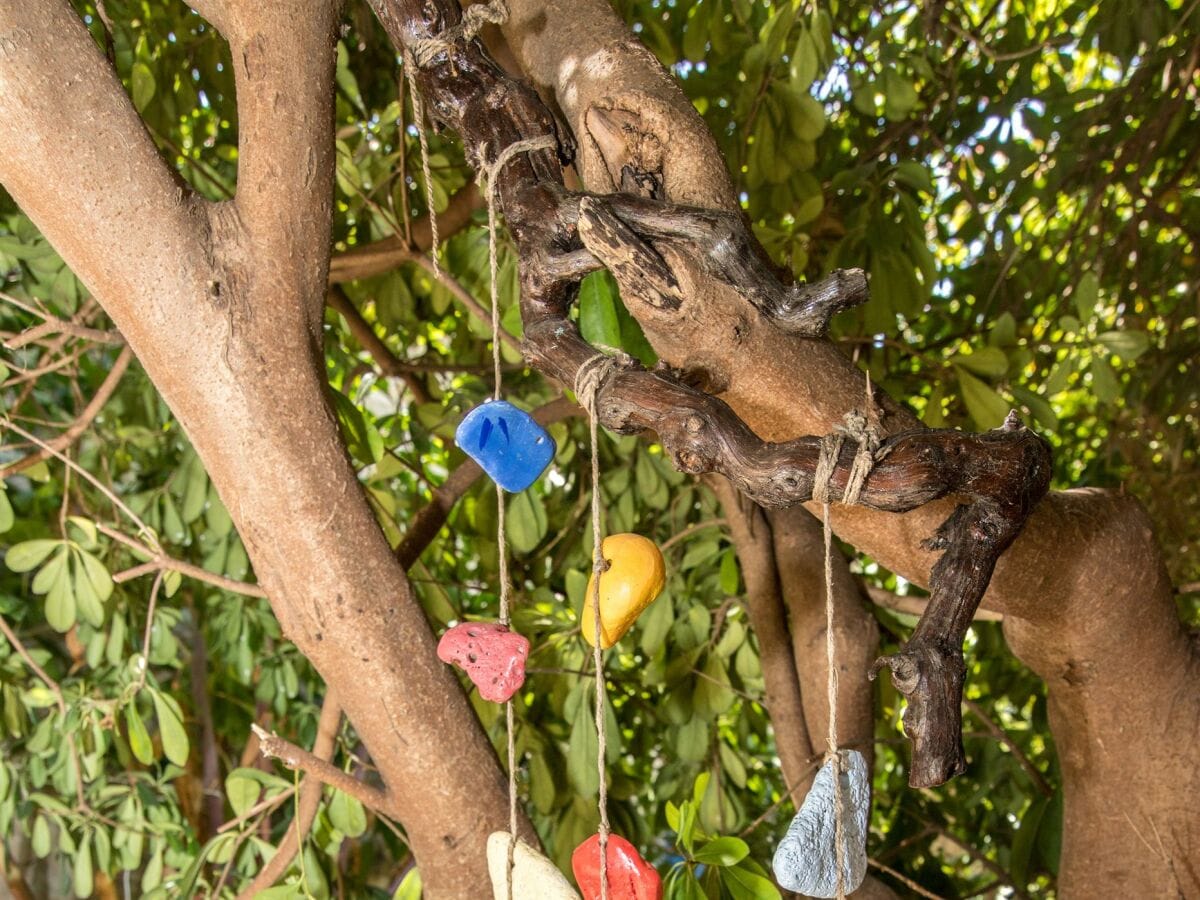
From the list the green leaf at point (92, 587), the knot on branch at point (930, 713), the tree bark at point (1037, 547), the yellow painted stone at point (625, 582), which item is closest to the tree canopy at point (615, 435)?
the green leaf at point (92, 587)

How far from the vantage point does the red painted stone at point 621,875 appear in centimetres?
58

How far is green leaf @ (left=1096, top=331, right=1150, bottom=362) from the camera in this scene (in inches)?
41.1

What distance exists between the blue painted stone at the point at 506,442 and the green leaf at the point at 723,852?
27cm

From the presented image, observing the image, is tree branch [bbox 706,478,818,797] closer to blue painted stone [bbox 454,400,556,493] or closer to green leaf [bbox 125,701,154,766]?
blue painted stone [bbox 454,400,556,493]

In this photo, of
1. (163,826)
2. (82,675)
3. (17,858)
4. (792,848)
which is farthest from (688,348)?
(17,858)

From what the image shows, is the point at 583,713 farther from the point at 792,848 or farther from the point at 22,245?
the point at 22,245

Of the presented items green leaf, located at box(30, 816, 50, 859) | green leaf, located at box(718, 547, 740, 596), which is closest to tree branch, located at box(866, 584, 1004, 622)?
green leaf, located at box(718, 547, 740, 596)

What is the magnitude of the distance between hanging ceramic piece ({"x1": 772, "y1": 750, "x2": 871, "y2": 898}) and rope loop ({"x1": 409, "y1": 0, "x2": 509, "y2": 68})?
453 millimetres

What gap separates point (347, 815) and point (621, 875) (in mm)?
429

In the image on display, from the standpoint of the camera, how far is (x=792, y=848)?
519 millimetres

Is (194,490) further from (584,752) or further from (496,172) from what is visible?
(496,172)

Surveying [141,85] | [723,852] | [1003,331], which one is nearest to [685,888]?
[723,852]

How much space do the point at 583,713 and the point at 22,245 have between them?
0.71 m

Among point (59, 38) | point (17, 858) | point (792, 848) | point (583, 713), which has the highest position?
point (59, 38)
